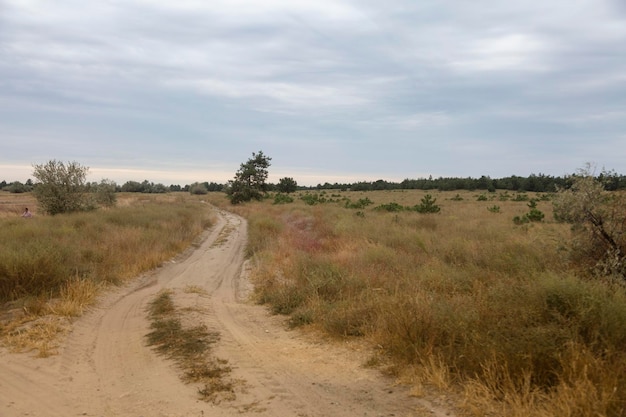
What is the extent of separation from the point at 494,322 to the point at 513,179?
286 feet

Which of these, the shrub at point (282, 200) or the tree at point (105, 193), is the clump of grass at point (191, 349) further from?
the shrub at point (282, 200)

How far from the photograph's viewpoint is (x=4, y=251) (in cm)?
913

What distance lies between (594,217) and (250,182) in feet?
182

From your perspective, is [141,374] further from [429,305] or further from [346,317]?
[429,305]

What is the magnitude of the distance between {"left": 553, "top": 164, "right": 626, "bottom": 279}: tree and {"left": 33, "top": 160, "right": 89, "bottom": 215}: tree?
26.8m

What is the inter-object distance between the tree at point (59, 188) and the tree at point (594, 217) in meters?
26.8

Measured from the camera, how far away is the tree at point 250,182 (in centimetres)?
5803

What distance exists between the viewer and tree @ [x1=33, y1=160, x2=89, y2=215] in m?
24.7

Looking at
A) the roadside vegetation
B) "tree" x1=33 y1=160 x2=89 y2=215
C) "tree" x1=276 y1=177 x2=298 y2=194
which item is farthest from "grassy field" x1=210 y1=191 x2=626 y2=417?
"tree" x1=276 y1=177 x2=298 y2=194

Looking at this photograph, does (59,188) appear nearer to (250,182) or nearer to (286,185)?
(250,182)

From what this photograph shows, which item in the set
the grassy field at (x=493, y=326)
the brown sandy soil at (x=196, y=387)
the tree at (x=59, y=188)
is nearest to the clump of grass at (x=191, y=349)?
the brown sandy soil at (x=196, y=387)

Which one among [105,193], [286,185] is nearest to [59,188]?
[105,193]

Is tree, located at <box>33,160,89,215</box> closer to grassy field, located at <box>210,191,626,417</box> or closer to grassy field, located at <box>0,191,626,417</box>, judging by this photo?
grassy field, located at <box>0,191,626,417</box>

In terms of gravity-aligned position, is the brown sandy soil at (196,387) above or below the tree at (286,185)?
below
